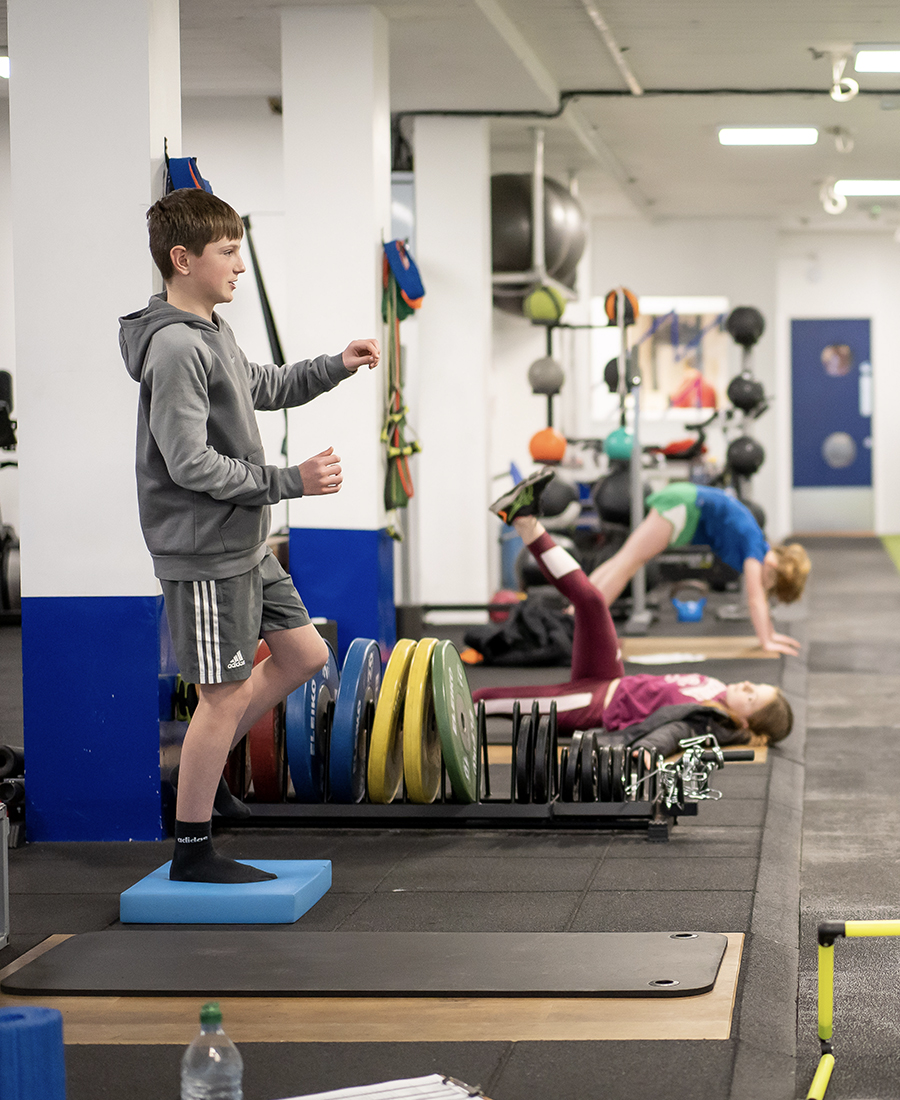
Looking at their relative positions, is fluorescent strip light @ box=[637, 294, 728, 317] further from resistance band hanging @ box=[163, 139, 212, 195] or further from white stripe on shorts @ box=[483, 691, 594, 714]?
resistance band hanging @ box=[163, 139, 212, 195]

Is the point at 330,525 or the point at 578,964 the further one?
the point at 330,525

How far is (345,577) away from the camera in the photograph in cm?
578

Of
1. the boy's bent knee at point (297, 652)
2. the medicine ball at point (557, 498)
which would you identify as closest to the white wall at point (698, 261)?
the medicine ball at point (557, 498)

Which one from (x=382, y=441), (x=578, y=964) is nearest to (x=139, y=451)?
(x=578, y=964)

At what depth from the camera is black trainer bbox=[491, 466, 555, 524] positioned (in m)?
4.79

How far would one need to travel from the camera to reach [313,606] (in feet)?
19.1

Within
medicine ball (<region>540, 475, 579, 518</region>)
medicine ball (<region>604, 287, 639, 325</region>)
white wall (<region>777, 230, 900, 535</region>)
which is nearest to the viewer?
medicine ball (<region>604, 287, 639, 325</region>)

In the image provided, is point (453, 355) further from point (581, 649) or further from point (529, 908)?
point (529, 908)

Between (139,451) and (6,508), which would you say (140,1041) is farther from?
(6,508)

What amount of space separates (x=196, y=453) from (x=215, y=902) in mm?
962

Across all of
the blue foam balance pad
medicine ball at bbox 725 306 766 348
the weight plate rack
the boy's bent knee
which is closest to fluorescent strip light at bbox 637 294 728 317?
medicine ball at bbox 725 306 766 348

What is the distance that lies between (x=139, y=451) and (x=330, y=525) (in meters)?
2.79

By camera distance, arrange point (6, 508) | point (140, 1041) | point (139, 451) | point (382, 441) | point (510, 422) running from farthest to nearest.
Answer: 1. point (510, 422)
2. point (6, 508)
3. point (382, 441)
4. point (139, 451)
5. point (140, 1041)

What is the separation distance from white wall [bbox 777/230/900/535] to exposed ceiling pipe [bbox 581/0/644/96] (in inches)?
318
